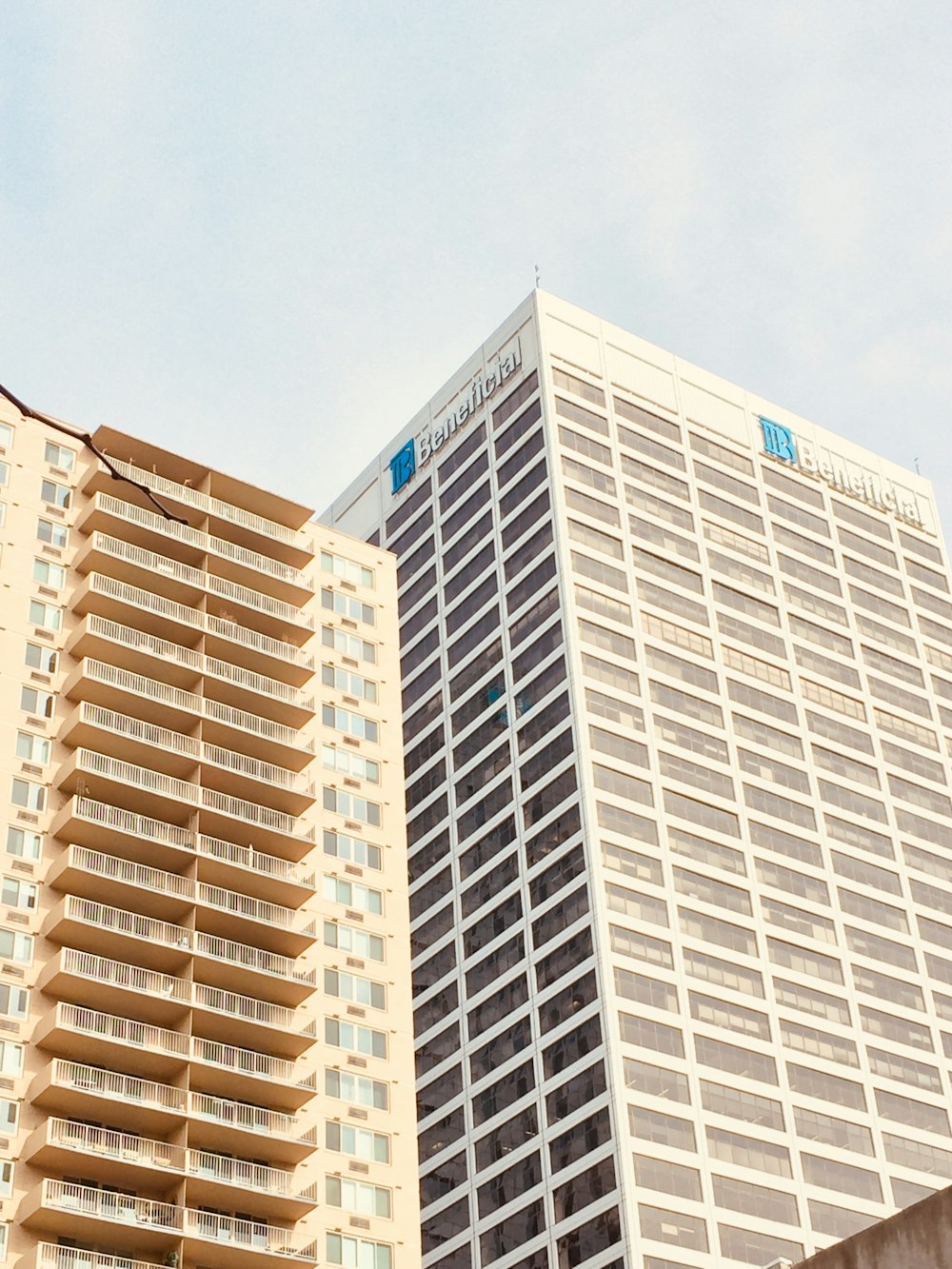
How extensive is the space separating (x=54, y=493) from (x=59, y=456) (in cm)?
199

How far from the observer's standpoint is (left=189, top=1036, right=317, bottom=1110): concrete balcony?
245 feet

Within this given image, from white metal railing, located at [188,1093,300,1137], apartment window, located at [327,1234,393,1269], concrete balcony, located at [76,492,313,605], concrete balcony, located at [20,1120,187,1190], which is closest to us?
concrete balcony, located at [20,1120,187,1190]

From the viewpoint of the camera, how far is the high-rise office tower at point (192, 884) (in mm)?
71562

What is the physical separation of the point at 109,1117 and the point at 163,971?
23.8 ft

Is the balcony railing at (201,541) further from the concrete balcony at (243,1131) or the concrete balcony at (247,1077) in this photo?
the concrete balcony at (243,1131)

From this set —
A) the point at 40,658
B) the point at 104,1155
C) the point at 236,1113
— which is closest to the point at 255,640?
the point at 40,658

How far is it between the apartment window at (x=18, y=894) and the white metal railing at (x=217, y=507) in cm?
2256

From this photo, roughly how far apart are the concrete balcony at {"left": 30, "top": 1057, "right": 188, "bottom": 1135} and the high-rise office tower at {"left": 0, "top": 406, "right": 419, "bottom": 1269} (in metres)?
0.13

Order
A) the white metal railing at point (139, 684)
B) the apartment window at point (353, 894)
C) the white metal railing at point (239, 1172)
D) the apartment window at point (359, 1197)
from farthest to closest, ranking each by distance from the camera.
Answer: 1. the apartment window at point (353, 894)
2. the white metal railing at point (139, 684)
3. the apartment window at point (359, 1197)
4. the white metal railing at point (239, 1172)

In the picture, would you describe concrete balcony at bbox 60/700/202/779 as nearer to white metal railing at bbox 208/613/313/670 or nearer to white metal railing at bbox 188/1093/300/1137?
white metal railing at bbox 208/613/313/670

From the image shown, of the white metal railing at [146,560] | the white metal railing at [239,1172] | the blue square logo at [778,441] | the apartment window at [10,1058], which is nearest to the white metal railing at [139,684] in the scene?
the white metal railing at [146,560]

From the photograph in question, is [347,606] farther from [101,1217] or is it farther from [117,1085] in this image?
[101,1217]

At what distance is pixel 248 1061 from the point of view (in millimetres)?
76500

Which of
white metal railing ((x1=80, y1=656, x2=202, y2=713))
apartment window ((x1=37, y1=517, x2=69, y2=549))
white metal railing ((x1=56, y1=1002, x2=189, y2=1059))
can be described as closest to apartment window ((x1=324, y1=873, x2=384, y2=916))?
white metal railing ((x1=80, y1=656, x2=202, y2=713))
